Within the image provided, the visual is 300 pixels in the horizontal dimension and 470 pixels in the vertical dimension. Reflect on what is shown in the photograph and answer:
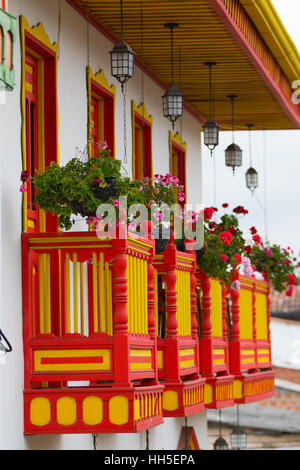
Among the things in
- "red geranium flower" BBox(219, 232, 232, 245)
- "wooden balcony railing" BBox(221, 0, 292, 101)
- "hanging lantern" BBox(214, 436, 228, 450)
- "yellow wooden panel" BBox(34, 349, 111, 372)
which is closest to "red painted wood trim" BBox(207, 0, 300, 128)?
"wooden balcony railing" BBox(221, 0, 292, 101)

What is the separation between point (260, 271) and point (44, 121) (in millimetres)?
8106

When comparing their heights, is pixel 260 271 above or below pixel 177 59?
below

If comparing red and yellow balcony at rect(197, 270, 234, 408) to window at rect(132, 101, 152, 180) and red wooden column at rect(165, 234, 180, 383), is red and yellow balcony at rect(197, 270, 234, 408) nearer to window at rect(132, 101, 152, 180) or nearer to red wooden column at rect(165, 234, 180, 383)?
window at rect(132, 101, 152, 180)

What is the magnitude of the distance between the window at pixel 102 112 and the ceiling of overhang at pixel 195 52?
70 cm

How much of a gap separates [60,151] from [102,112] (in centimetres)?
221

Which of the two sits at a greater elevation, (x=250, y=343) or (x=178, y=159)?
(x=178, y=159)

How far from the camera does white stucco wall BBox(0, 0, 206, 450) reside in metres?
10.2

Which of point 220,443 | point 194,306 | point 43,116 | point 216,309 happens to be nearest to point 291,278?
point 216,309

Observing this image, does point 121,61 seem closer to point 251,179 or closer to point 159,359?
point 159,359

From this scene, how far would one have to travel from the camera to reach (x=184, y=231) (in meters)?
13.9

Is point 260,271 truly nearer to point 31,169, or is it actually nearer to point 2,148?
point 31,169

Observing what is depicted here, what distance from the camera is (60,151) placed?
12102 millimetres

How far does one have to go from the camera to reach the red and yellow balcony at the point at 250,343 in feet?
55.4

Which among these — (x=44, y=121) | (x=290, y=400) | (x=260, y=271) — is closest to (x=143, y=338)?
(x=44, y=121)
